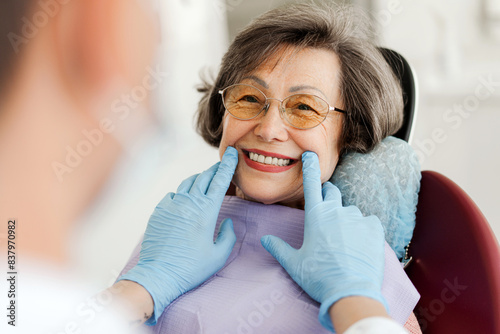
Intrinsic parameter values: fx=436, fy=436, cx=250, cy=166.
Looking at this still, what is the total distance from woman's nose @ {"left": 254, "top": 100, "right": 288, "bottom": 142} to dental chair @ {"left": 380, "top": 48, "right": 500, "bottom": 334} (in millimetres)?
491

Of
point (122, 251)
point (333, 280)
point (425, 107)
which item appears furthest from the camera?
point (425, 107)

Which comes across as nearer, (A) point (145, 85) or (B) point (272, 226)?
(B) point (272, 226)

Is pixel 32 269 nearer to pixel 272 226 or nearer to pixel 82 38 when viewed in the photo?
pixel 272 226

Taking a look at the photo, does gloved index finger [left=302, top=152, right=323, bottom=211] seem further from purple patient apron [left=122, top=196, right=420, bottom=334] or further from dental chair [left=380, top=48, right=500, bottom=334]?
dental chair [left=380, top=48, right=500, bottom=334]

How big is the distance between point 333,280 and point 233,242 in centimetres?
36

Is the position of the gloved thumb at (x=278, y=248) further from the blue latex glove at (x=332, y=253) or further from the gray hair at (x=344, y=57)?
the gray hair at (x=344, y=57)

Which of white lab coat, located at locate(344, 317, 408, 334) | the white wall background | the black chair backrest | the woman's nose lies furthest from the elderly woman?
the white wall background

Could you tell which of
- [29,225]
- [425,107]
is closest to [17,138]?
[29,225]

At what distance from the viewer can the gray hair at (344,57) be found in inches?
48.4

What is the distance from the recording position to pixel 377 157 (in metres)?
1.27

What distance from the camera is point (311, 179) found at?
1.11 meters

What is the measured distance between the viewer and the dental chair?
0.98 meters

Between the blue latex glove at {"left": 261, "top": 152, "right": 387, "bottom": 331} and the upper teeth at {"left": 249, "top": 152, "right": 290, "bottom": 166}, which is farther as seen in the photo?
the upper teeth at {"left": 249, "top": 152, "right": 290, "bottom": 166}

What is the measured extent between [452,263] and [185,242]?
69cm
